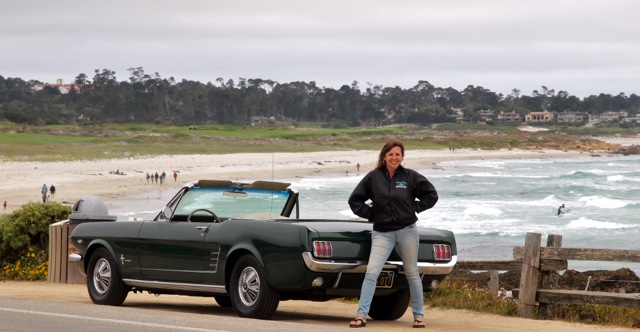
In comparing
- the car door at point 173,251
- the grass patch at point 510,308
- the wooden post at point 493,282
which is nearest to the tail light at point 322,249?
the car door at point 173,251

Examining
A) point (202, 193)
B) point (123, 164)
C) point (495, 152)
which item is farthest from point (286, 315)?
point (495, 152)

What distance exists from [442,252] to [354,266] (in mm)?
1011

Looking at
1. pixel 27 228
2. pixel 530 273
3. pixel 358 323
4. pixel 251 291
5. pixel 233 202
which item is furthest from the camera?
pixel 27 228

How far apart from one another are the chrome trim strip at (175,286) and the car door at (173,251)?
39mm

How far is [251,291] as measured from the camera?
10.5m

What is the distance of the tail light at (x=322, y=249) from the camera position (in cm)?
999

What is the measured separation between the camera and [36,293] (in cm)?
1398

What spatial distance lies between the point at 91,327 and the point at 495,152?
450ft

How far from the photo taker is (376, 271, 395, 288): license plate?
10.4 m

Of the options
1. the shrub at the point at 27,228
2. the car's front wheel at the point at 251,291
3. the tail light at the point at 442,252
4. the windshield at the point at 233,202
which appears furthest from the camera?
the shrub at the point at 27,228

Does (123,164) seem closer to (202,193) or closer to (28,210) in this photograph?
(28,210)

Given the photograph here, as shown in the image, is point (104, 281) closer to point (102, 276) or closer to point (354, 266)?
point (102, 276)

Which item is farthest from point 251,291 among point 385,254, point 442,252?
point 442,252

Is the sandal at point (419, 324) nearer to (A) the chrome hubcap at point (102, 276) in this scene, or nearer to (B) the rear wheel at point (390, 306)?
(B) the rear wheel at point (390, 306)
